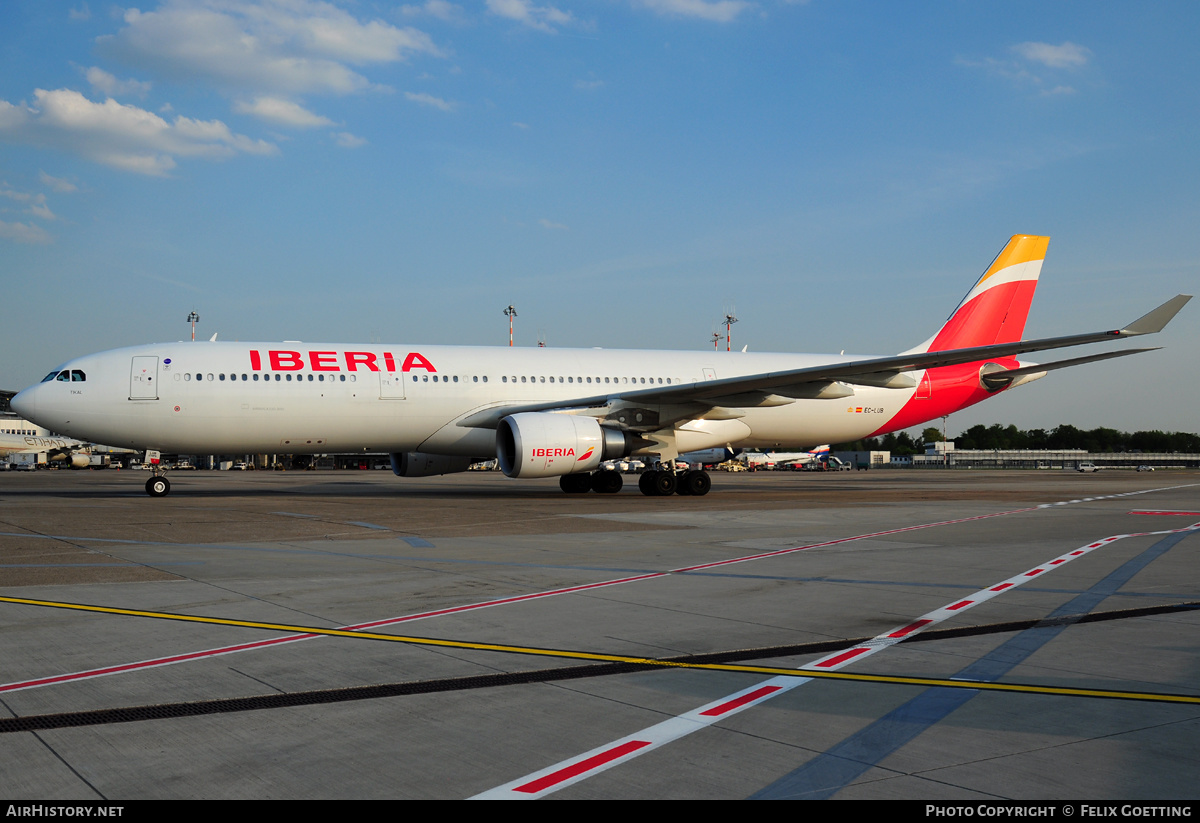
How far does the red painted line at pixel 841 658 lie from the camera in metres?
5.26

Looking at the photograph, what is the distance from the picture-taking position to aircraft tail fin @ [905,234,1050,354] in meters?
27.4

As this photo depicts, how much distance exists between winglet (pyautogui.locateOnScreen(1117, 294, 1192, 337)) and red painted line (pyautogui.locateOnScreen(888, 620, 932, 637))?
566 inches

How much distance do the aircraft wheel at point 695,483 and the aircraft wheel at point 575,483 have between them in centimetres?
273

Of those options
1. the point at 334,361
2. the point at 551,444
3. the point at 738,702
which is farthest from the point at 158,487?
the point at 738,702

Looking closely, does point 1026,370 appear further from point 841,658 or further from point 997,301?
point 841,658

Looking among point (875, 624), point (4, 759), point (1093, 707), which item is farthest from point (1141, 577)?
point (4, 759)

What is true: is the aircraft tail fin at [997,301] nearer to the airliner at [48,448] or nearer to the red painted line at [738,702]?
the red painted line at [738,702]

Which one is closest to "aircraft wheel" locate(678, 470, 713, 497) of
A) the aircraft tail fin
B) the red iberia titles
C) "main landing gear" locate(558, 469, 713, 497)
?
"main landing gear" locate(558, 469, 713, 497)

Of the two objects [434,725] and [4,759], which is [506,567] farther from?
[4,759]

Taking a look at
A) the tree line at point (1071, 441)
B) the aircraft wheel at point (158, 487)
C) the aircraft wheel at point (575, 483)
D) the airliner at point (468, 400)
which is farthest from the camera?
the tree line at point (1071, 441)

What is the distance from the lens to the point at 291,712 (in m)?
4.24

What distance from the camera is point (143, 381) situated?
20.3 m

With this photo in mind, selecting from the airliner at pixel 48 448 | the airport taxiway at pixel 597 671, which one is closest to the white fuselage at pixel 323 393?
the airport taxiway at pixel 597 671

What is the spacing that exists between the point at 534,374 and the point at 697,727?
19917 millimetres
